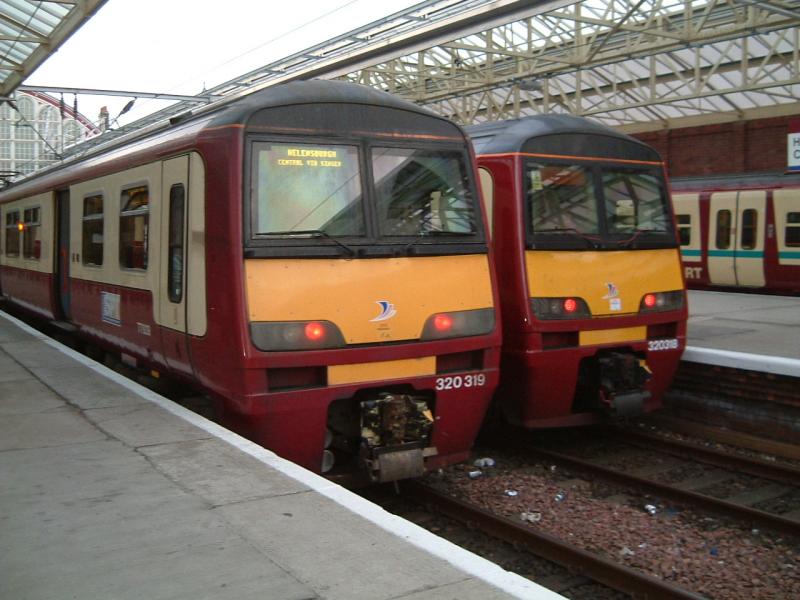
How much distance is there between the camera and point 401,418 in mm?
5820

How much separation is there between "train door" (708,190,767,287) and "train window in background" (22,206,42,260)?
1338cm

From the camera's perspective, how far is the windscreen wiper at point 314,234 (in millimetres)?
5605

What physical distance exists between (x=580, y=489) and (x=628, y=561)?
1.52 metres

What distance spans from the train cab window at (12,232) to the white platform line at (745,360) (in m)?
9.96

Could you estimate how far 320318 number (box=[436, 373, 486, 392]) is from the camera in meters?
6.01

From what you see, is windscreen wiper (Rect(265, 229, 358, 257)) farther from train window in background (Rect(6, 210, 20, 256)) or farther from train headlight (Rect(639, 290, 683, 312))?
train window in background (Rect(6, 210, 20, 256))


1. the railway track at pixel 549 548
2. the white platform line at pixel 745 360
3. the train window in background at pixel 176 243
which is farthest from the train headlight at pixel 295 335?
the white platform line at pixel 745 360

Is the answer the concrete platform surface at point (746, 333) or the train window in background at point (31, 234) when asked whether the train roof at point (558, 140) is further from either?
the train window in background at point (31, 234)

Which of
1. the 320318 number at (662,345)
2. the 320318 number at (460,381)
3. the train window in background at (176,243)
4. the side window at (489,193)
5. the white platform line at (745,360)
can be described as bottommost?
the white platform line at (745,360)

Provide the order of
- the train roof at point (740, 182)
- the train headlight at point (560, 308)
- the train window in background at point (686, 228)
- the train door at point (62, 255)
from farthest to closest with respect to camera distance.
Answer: the train window in background at point (686, 228), the train roof at point (740, 182), the train door at point (62, 255), the train headlight at point (560, 308)

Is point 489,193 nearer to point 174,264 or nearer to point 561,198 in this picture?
point 561,198

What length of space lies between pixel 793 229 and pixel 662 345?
33.1 feet

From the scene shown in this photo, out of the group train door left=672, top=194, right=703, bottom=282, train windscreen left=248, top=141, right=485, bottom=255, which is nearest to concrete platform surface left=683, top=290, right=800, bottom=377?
train door left=672, top=194, right=703, bottom=282

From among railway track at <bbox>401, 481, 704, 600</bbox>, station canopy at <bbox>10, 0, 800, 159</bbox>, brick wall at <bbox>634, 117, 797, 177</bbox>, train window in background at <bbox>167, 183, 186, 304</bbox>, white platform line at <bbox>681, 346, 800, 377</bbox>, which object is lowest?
railway track at <bbox>401, 481, 704, 600</bbox>
